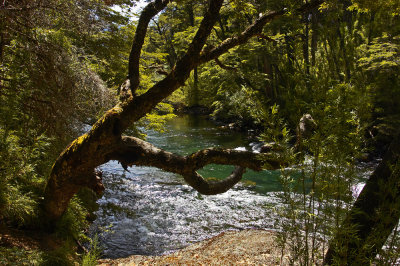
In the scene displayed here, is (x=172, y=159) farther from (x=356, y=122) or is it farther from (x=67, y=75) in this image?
(x=356, y=122)

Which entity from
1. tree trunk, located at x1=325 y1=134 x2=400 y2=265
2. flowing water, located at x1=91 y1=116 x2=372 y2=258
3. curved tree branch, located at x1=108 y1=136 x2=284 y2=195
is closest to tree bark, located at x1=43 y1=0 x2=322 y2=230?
curved tree branch, located at x1=108 y1=136 x2=284 y2=195

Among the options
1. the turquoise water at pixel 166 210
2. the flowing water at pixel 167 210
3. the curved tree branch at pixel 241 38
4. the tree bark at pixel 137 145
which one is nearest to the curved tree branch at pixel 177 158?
the tree bark at pixel 137 145

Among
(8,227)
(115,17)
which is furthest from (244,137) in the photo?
(8,227)

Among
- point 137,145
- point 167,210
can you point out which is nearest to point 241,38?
point 137,145

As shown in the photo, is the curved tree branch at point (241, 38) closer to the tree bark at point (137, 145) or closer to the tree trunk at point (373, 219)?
the tree bark at point (137, 145)

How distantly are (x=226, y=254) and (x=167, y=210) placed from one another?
2.74 meters

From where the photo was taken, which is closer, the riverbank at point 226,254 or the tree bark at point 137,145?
the tree bark at point 137,145

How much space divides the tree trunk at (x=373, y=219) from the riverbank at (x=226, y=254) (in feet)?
4.92

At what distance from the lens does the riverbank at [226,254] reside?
4.00m

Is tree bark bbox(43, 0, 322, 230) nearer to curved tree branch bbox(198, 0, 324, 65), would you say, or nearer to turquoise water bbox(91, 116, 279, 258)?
curved tree branch bbox(198, 0, 324, 65)

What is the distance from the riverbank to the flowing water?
1.65ft

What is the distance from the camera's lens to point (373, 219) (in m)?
2.44

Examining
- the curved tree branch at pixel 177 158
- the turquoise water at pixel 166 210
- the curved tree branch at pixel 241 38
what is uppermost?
the curved tree branch at pixel 241 38

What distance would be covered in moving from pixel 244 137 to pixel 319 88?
43.2 ft
